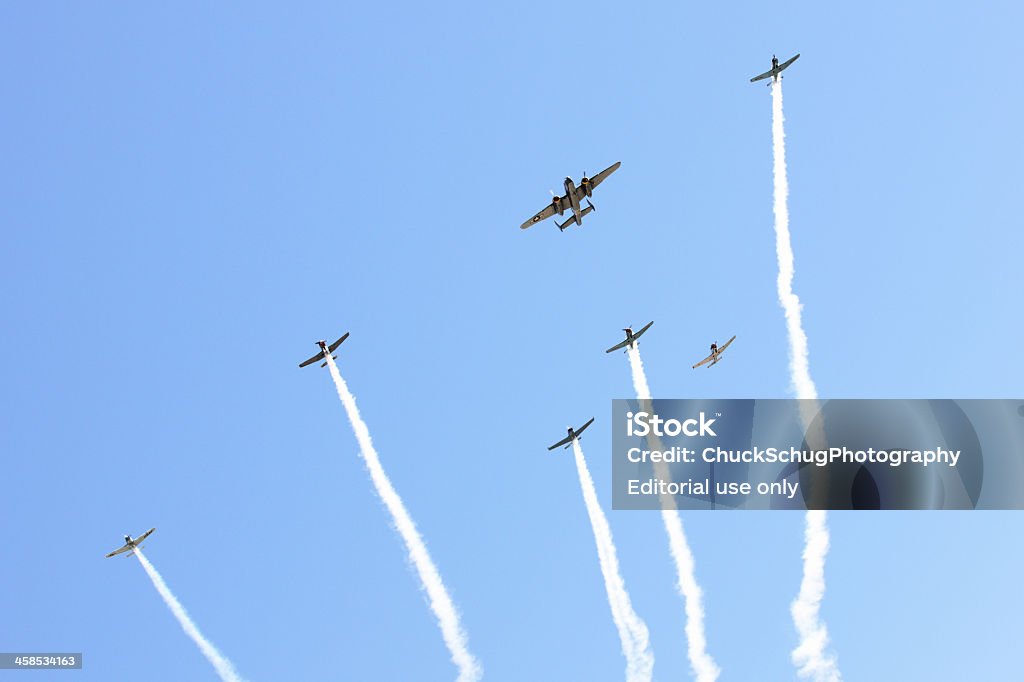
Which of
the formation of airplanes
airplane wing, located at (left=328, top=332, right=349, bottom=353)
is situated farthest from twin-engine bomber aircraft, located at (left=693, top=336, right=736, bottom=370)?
airplane wing, located at (left=328, top=332, right=349, bottom=353)

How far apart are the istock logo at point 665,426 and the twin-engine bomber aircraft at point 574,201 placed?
830 inches

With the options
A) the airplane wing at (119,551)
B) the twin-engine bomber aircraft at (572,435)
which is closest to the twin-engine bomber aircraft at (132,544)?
the airplane wing at (119,551)

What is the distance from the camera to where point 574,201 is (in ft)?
280

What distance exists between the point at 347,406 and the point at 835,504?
148ft

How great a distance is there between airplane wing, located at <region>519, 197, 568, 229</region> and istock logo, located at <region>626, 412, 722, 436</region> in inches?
857

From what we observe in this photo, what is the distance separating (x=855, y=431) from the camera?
73.1 metres

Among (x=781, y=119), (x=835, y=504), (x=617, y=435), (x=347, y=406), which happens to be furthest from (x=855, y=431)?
(x=347, y=406)

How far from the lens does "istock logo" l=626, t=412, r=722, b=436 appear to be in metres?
73.6

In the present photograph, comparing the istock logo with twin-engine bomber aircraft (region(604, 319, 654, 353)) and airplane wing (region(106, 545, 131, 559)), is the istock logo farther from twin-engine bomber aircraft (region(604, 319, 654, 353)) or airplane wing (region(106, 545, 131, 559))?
airplane wing (region(106, 545, 131, 559))

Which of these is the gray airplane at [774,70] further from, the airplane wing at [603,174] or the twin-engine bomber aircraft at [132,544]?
the twin-engine bomber aircraft at [132,544]

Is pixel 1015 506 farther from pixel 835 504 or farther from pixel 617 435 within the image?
pixel 617 435

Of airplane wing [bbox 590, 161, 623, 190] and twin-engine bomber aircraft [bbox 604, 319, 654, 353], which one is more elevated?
airplane wing [bbox 590, 161, 623, 190]

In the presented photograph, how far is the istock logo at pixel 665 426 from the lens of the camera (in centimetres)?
7362

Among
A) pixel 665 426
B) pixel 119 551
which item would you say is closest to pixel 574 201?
pixel 665 426
